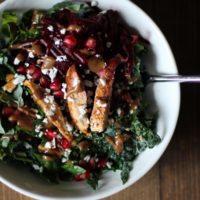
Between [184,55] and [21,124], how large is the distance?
473mm

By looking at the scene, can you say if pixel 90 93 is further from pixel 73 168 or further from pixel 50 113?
pixel 73 168

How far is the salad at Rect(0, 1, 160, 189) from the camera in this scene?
120 cm

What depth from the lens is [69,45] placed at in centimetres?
119

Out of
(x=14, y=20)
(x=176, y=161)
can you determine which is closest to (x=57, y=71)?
(x=14, y=20)

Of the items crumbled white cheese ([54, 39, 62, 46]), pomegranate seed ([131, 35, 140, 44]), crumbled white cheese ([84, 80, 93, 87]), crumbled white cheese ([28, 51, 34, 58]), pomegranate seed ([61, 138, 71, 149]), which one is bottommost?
pomegranate seed ([61, 138, 71, 149])

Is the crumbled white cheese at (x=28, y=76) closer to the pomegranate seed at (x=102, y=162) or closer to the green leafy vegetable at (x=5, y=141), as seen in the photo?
the green leafy vegetable at (x=5, y=141)

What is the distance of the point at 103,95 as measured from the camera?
3.90 ft

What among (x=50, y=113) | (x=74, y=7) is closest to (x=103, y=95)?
(x=50, y=113)

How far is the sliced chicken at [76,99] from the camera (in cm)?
118

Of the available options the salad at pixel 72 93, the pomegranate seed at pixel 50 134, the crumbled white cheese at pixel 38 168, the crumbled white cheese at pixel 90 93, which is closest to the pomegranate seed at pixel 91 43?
the salad at pixel 72 93

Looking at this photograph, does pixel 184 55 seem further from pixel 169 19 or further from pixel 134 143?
pixel 134 143

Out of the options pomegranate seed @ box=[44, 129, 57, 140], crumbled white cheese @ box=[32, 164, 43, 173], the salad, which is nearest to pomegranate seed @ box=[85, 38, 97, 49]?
the salad

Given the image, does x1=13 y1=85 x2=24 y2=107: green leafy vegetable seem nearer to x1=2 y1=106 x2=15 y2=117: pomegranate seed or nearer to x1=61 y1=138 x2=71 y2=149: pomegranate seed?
x1=2 y1=106 x2=15 y2=117: pomegranate seed

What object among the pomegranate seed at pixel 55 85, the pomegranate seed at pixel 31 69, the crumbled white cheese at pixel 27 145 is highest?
the pomegranate seed at pixel 31 69
